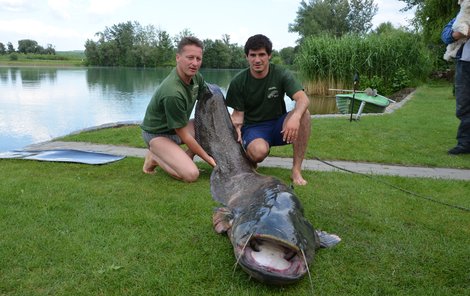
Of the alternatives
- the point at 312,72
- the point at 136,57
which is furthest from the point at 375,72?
the point at 136,57

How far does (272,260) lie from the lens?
8.30 feet

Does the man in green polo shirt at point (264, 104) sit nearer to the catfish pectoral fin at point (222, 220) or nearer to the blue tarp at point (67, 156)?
the catfish pectoral fin at point (222, 220)

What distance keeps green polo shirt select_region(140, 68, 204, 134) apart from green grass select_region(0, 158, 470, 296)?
0.69 m

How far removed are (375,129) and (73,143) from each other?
236 inches

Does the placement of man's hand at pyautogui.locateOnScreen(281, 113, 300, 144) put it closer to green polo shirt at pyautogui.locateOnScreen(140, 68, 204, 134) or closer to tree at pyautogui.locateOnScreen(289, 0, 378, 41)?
green polo shirt at pyautogui.locateOnScreen(140, 68, 204, 134)

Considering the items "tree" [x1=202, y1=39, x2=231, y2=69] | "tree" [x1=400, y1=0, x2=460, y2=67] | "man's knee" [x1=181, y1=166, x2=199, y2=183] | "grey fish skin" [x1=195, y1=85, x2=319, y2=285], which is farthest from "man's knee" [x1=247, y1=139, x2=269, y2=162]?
"tree" [x1=202, y1=39, x2=231, y2=69]

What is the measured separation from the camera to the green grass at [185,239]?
8.69 feet

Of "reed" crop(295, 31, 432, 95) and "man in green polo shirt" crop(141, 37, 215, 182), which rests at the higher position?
"reed" crop(295, 31, 432, 95)

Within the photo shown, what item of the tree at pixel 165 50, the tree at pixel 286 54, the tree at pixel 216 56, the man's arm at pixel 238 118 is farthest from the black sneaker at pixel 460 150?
the tree at pixel 165 50

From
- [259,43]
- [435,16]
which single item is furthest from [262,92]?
[435,16]

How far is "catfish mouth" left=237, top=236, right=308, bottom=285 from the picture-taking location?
8.07 feet

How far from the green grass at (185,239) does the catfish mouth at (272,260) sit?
6.2 inches

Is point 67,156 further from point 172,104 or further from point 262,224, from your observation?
point 262,224

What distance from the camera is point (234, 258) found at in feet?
9.73
